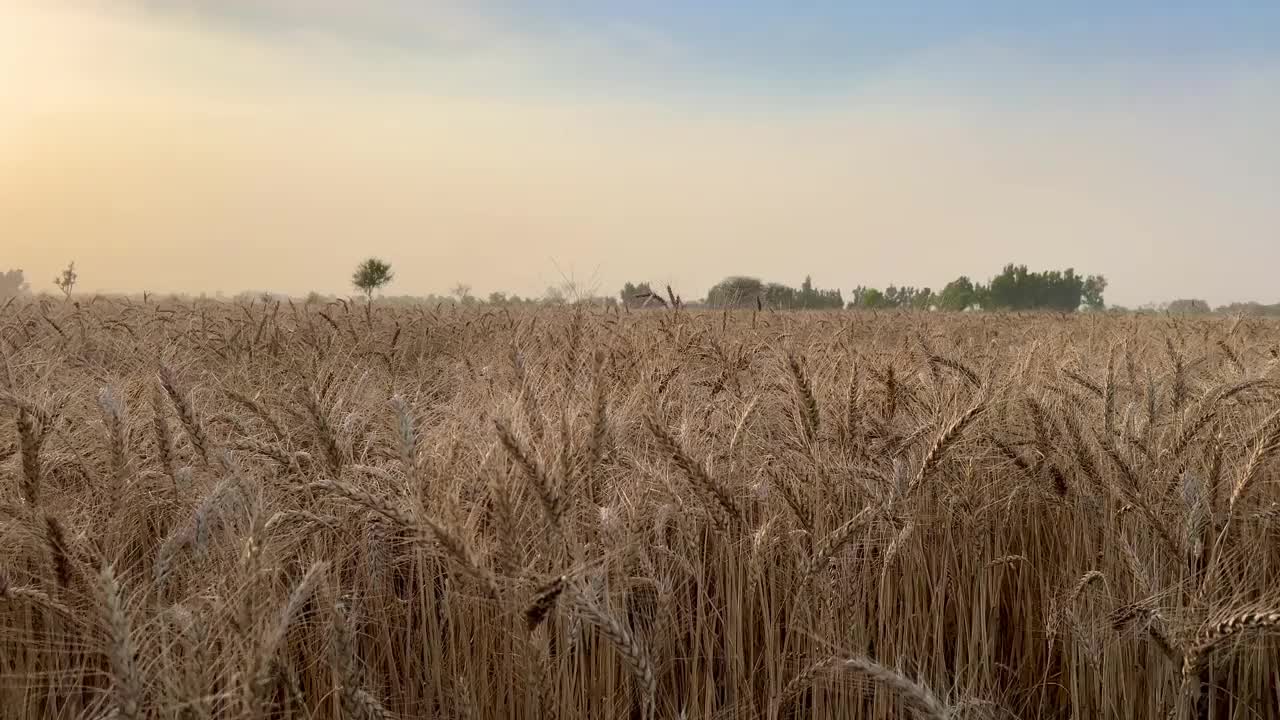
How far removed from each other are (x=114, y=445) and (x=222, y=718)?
88 cm

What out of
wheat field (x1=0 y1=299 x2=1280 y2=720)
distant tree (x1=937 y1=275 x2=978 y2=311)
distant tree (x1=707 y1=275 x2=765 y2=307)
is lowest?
wheat field (x1=0 y1=299 x2=1280 y2=720)

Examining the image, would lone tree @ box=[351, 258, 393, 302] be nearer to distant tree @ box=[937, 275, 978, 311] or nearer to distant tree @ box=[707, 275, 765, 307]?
distant tree @ box=[707, 275, 765, 307]

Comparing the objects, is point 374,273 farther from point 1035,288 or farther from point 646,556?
point 1035,288

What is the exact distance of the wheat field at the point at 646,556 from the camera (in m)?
1.43

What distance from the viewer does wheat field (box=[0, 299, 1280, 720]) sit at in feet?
4.68

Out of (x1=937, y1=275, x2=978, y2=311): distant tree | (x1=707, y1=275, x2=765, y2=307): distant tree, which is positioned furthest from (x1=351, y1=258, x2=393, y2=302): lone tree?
(x1=937, y1=275, x2=978, y2=311): distant tree

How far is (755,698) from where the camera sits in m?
2.03

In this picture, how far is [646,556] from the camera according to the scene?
76.3 inches

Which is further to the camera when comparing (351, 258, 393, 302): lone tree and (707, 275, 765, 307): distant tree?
(351, 258, 393, 302): lone tree

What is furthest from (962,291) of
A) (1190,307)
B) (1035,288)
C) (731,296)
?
(731,296)

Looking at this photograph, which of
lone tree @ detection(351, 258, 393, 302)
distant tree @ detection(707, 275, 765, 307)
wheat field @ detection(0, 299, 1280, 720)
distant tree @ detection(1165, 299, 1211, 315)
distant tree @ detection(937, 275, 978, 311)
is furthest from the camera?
distant tree @ detection(937, 275, 978, 311)

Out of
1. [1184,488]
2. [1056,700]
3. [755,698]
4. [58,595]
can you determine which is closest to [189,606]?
[58,595]

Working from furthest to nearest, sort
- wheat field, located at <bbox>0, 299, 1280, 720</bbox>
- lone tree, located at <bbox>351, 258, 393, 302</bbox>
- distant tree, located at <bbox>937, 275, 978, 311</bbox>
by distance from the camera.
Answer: distant tree, located at <bbox>937, 275, 978, 311</bbox> < lone tree, located at <bbox>351, 258, 393, 302</bbox> < wheat field, located at <bbox>0, 299, 1280, 720</bbox>

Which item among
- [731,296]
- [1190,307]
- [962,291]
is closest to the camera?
[731,296]
